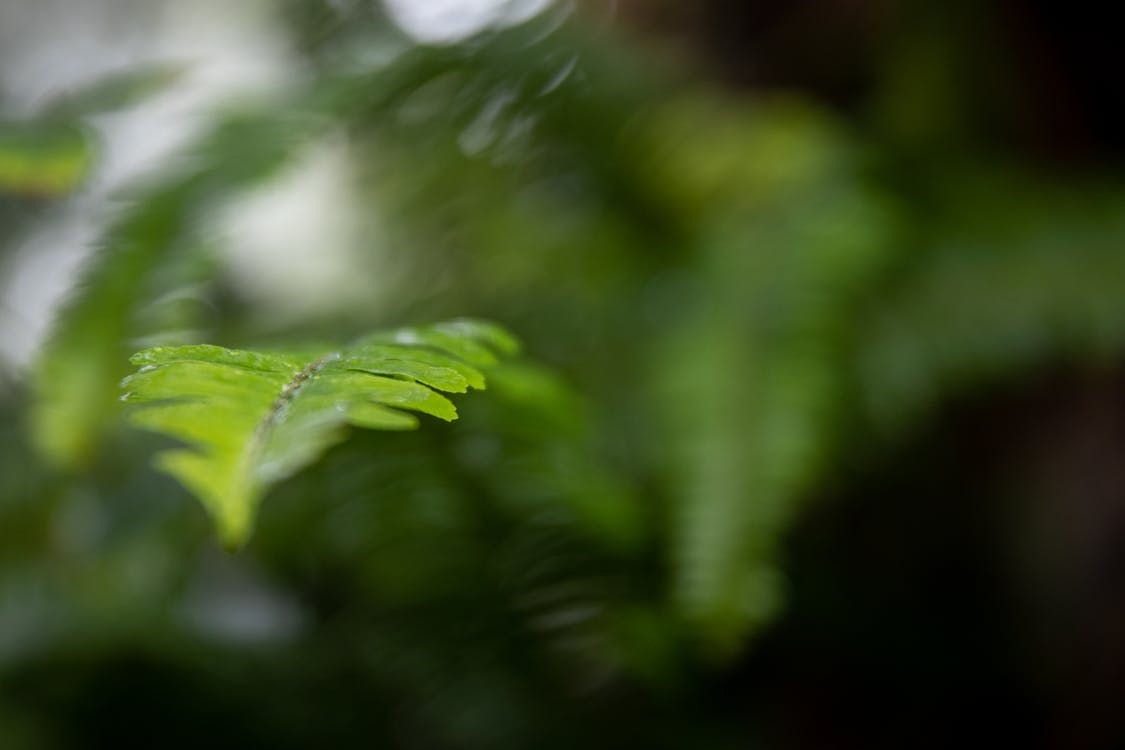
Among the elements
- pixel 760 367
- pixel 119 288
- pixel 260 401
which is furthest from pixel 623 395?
pixel 260 401

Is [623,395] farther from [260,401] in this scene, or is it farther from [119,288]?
[260,401]

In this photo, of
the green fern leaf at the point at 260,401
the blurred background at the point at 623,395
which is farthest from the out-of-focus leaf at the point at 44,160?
the green fern leaf at the point at 260,401

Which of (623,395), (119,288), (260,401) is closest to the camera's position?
(260,401)

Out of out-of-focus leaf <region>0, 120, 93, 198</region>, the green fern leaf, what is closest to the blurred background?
out-of-focus leaf <region>0, 120, 93, 198</region>

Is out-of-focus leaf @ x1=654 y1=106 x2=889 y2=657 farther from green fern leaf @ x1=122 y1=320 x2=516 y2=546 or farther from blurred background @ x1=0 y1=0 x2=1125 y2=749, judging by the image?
green fern leaf @ x1=122 y1=320 x2=516 y2=546

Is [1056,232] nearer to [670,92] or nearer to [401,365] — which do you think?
[670,92]

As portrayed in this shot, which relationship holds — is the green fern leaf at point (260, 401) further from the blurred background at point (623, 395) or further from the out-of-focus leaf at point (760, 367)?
the out-of-focus leaf at point (760, 367)

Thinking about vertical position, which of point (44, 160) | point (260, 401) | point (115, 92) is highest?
point (115, 92)
